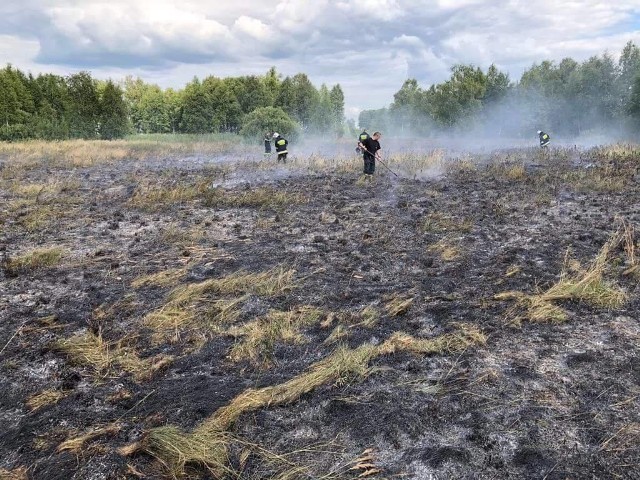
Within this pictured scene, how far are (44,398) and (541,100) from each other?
4622cm

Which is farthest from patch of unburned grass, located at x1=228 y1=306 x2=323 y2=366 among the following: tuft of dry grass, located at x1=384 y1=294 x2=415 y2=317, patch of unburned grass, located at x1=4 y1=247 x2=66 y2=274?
patch of unburned grass, located at x1=4 y1=247 x2=66 y2=274

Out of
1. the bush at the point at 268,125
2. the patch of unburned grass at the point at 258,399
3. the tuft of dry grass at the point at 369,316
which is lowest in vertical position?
the patch of unburned grass at the point at 258,399

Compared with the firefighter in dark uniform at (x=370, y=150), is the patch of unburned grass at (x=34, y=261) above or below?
below

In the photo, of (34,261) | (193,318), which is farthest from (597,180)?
(34,261)

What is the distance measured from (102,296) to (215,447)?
321cm

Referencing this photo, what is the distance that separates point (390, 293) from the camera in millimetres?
5492

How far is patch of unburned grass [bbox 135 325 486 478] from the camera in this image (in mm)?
2807

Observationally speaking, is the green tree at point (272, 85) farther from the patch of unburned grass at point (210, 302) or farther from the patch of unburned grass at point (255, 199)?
the patch of unburned grass at point (210, 302)

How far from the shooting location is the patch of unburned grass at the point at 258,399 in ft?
9.21

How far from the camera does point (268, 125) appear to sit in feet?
104

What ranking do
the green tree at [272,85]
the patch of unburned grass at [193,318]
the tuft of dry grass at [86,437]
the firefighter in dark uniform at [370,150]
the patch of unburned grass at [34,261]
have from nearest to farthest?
the tuft of dry grass at [86,437], the patch of unburned grass at [193,318], the patch of unburned grass at [34,261], the firefighter in dark uniform at [370,150], the green tree at [272,85]

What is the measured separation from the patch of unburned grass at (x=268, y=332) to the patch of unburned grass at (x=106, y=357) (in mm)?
629

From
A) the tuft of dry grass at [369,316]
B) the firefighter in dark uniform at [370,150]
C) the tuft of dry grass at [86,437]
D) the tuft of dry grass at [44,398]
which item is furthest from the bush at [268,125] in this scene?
the tuft of dry grass at [86,437]

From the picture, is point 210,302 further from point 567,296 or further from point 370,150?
point 370,150
